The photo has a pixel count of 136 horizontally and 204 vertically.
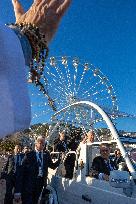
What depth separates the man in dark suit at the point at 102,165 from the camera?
5.17 metres

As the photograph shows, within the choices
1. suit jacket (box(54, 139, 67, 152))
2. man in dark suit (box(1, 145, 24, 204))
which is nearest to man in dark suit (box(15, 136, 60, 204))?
man in dark suit (box(1, 145, 24, 204))

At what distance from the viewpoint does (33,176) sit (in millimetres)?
7027

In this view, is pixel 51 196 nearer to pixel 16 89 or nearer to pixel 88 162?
pixel 88 162

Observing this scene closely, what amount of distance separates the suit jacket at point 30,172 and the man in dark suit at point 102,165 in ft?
5.64

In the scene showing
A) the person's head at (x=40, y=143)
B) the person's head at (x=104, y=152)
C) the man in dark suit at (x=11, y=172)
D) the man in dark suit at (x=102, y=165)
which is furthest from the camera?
the man in dark suit at (x=11, y=172)

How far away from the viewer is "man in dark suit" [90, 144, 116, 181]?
5168 mm

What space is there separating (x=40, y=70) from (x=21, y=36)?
15 cm

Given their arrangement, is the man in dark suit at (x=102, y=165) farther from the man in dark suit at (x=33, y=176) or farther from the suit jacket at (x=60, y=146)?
the suit jacket at (x=60, y=146)

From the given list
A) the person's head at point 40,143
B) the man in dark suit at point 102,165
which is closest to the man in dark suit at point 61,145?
the person's head at point 40,143

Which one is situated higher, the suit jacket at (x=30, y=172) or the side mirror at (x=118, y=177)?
the suit jacket at (x=30, y=172)

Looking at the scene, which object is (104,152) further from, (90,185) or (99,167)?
(90,185)

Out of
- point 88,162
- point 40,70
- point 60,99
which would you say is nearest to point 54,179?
point 88,162

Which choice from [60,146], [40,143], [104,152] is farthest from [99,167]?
[60,146]

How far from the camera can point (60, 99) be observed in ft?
108
